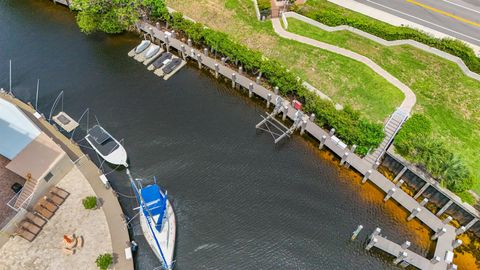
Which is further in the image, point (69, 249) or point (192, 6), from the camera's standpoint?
point (192, 6)

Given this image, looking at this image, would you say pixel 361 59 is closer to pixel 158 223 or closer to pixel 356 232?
pixel 356 232

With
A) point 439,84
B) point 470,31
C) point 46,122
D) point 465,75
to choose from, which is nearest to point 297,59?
point 439,84

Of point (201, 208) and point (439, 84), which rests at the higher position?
point (439, 84)

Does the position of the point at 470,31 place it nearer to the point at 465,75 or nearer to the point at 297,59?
the point at 465,75

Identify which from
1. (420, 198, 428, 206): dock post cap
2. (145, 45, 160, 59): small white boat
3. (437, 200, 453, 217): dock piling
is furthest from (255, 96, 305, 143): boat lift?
(145, 45, 160, 59): small white boat

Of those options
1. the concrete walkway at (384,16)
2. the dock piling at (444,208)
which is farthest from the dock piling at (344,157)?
the concrete walkway at (384,16)

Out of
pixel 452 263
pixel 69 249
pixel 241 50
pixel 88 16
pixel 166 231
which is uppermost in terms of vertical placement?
pixel 241 50
